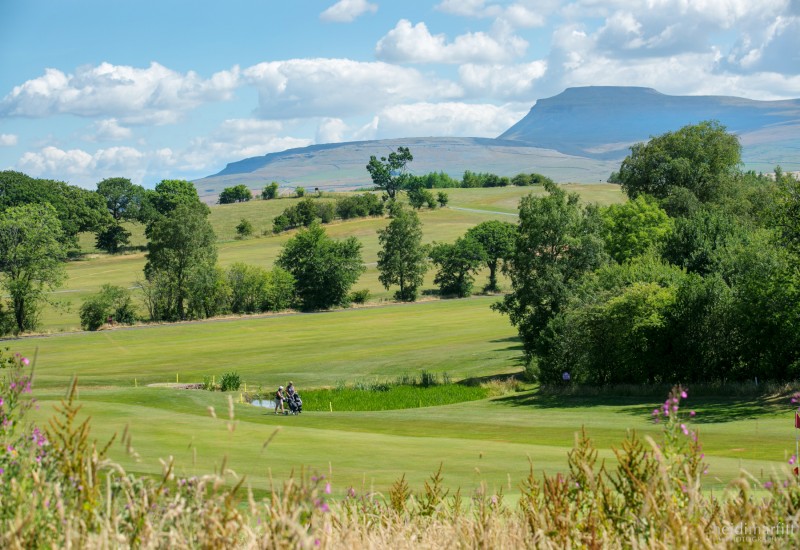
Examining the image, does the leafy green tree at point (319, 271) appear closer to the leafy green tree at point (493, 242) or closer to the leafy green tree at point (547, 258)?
the leafy green tree at point (493, 242)

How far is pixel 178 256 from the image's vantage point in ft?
334

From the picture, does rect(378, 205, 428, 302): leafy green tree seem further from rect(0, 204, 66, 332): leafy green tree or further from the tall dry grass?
the tall dry grass

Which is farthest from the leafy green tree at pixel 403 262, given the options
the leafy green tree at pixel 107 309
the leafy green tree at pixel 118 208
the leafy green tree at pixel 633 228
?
the leafy green tree at pixel 118 208

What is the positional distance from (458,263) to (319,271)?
1830 cm

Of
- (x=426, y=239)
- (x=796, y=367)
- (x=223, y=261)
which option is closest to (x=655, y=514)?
(x=796, y=367)

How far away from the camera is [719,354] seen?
4616 cm

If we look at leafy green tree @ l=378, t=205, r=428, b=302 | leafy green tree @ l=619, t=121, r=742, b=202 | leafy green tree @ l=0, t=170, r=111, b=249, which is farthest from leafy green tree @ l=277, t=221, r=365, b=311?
leafy green tree @ l=0, t=170, r=111, b=249

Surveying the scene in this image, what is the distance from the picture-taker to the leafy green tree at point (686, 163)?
275 ft

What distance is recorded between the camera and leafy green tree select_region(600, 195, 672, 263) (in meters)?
72.7

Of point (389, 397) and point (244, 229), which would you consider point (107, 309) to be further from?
point (244, 229)

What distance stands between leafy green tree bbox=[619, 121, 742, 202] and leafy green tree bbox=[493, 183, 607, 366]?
31659 millimetres

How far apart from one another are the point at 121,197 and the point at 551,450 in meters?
160

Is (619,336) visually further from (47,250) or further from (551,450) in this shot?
(47,250)

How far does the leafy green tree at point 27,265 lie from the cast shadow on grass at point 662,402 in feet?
185
